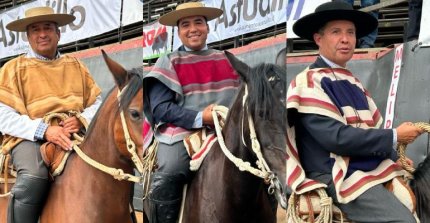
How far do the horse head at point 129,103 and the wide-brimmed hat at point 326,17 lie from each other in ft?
2.20

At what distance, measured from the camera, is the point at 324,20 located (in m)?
2.70

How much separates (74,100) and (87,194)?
49cm

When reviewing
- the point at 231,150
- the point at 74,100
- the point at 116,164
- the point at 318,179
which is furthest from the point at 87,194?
the point at 318,179

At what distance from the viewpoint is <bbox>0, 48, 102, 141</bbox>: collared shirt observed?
3602mm

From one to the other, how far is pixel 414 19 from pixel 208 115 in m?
1.17

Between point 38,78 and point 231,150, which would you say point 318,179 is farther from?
point 38,78

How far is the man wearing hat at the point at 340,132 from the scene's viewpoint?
2617 mm

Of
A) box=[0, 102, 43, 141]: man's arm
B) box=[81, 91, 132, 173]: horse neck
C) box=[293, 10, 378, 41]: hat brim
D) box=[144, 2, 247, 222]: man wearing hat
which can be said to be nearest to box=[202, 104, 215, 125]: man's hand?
box=[144, 2, 247, 222]: man wearing hat

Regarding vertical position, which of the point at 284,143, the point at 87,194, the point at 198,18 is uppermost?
the point at 198,18

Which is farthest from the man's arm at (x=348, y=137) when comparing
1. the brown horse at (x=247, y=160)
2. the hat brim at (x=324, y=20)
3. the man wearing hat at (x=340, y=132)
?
the hat brim at (x=324, y=20)

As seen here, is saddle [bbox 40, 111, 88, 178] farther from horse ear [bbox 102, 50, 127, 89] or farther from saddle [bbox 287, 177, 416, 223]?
saddle [bbox 287, 177, 416, 223]

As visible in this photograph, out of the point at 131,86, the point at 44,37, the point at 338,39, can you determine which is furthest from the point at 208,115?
the point at 44,37

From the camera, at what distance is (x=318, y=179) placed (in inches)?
107

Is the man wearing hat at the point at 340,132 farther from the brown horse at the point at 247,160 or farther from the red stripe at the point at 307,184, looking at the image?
the brown horse at the point at 247,160
